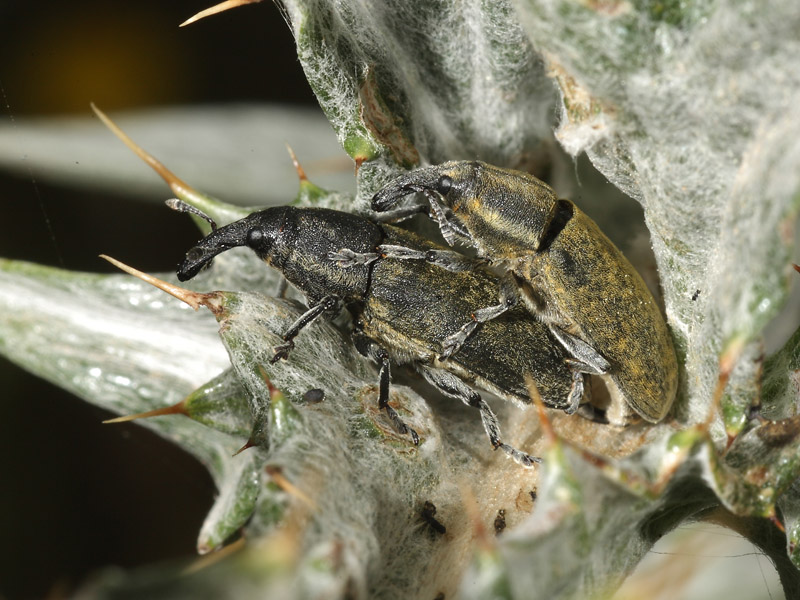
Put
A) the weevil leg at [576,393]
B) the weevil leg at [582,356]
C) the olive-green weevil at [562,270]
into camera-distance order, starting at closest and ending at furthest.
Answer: the olive-green weevil at [562,270]
the weevil leg at [576,393]
the weevil leg at [582,356]

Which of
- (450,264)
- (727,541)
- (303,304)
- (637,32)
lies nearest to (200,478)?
(303,304)

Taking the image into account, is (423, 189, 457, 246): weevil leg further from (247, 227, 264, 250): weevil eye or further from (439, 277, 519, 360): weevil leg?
(247, 227, 264, 250): weevil eye

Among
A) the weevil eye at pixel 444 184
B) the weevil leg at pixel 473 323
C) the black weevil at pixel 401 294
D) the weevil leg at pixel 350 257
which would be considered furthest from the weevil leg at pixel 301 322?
the weevil eye at pixel 444 184

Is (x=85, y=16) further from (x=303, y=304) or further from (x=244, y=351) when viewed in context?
(x=244, y=351)

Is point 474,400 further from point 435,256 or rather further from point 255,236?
point 255,236

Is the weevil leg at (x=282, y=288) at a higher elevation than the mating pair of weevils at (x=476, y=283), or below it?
below

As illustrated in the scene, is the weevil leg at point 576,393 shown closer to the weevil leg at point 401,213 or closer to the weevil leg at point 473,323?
the weevil leg at point 473,323

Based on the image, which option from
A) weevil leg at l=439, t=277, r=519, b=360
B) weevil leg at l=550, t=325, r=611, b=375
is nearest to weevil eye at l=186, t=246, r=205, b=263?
weevil leg at l=439, t=277, r=519, b=360
